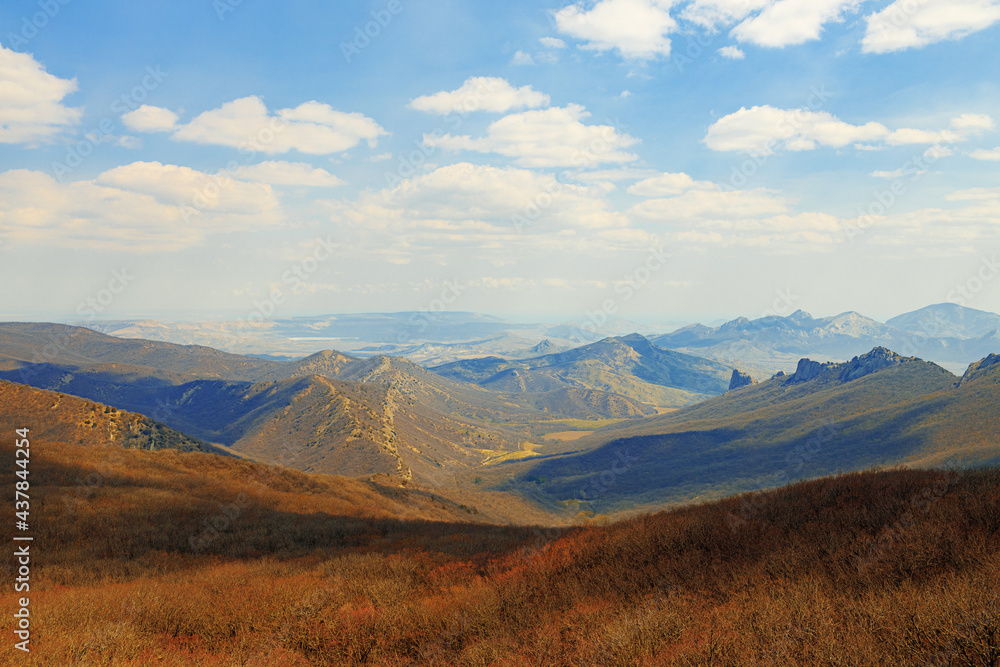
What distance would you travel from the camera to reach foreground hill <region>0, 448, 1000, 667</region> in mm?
9148

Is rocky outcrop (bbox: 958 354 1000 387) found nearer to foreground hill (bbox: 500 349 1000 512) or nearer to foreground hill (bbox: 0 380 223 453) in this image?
foreground hill (bbox: 500 349 1000 512)

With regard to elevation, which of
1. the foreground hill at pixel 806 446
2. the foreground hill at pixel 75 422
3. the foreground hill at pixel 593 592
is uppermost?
the foreground hill at pixel 593 592

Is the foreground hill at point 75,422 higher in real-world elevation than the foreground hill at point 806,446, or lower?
higher

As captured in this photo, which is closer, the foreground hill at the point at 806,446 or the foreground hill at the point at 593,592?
the foreground hill at the point at 593,592

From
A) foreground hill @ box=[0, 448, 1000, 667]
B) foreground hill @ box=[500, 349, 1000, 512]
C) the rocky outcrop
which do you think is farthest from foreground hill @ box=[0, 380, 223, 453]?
the rocky outcrop

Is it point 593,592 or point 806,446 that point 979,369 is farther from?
point 593,592

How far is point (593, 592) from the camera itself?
15.0m

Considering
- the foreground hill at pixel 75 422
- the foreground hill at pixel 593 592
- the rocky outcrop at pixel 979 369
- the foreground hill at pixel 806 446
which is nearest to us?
the foreground hill at pixel 593 592

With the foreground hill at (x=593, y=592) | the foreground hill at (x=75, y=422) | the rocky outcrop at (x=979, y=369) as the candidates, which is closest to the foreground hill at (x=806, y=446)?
the rocky outcrop at (x=979, y=369)

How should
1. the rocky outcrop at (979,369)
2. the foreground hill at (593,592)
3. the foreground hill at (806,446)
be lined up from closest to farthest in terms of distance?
the foreground hill at (593,592) < the foreground hill at (806,446) < the rocky outcrop at (979,369)

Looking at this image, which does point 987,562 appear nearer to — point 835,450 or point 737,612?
point 737,612

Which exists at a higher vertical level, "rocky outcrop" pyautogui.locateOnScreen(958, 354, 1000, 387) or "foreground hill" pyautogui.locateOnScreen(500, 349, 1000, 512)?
"rocky outcrop" pyautogui.locateOnScreen(958, 354, 1000, 387)

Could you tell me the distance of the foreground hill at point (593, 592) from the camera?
30.0ft

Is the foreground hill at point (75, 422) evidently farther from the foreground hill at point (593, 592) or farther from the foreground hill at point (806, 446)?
the foreground hill at point (806, 446)
